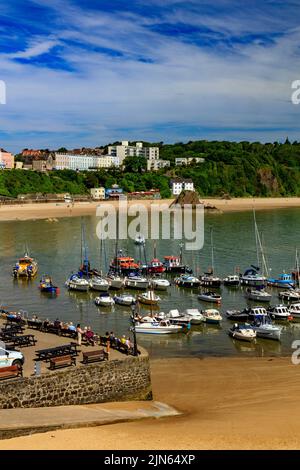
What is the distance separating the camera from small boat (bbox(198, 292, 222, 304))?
129ft

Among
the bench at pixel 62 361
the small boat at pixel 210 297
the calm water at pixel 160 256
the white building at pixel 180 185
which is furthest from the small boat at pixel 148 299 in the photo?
the white building at pixel 180 185

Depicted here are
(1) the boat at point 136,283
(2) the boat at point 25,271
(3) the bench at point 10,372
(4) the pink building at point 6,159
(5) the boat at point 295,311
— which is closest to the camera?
(3) the bench at point 10,372

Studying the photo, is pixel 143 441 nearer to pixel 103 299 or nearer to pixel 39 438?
pixel 39 438

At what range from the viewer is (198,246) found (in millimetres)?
69312

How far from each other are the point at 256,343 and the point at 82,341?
1169 centimetres

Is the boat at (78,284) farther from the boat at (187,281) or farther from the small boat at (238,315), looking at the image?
the small boat at (238,315)

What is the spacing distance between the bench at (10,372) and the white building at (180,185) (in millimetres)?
153338

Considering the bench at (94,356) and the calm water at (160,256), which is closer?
the bench at (94,356)

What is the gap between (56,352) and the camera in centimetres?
1903

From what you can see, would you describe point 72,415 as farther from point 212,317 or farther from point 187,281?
point 187,281

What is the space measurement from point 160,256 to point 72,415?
44.7 m

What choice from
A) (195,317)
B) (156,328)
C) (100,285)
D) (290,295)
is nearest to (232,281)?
(290,295)

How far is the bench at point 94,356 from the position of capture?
61.3 ft
